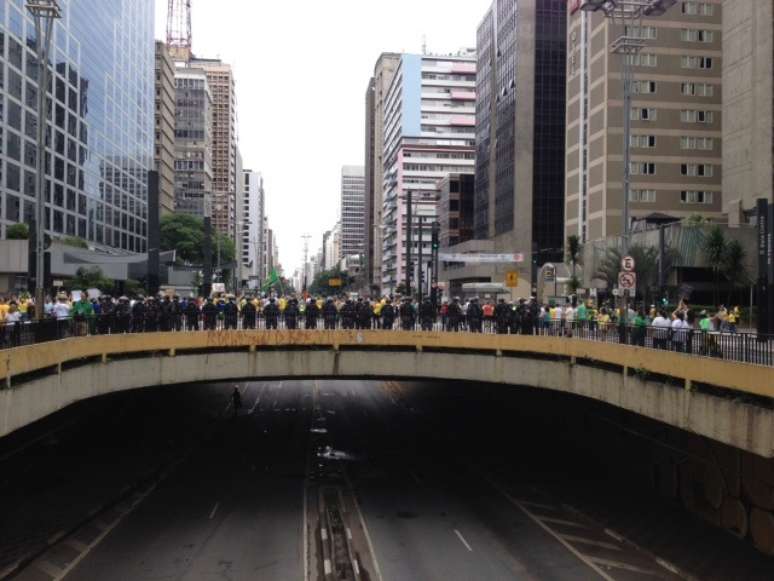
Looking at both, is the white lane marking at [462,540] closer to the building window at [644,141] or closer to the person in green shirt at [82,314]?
the person in green shirt at [82,314]

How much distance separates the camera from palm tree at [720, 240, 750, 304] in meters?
53.9

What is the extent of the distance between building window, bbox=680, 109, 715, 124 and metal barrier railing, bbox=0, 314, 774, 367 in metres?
54.6

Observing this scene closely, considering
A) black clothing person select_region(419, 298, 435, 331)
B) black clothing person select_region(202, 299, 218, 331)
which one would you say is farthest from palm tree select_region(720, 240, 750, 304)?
black clothing person select_region(202, 299, 218, 331)

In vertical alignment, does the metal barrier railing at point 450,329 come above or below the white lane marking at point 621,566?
above

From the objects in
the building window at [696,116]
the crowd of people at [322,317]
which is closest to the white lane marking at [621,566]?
the crowd of people at [322,317]

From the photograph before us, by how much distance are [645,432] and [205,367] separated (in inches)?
617

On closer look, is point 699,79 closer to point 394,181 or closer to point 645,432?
point 645,432

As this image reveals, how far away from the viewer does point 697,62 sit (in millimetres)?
73625

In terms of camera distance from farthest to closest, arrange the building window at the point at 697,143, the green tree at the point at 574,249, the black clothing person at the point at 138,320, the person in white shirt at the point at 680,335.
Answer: the building window at the point at 697,143 < the green tree at the point at 574,249 < the black clothing person at the point at 138,320 < the person in white shirt at the point at 680,335

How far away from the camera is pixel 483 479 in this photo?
30.6 meters

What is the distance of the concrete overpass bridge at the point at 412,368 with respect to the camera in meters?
17.0

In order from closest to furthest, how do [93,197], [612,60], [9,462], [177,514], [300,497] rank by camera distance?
[177,514]
[300,497]
[9,462]
[612,60]
[93,197]

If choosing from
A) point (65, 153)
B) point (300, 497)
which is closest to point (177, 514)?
point (300, 497)

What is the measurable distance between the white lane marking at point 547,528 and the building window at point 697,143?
5305 centimetres
